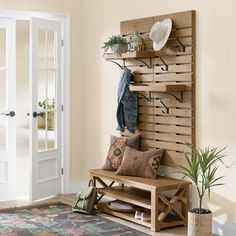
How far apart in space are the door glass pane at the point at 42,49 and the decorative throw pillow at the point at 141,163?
5.25ft

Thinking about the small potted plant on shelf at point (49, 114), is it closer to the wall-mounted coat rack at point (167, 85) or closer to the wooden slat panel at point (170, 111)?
the wall-mounted coat rack at point (167, 85)

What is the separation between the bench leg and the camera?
4836 mm

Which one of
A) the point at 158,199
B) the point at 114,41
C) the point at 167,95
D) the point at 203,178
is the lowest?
the point at 158,199

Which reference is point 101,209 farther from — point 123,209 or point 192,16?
point 192,16

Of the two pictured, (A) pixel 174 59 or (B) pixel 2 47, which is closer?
(A) pixel 174 59

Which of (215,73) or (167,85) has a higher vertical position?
(215,73)

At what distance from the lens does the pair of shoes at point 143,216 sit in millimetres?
5067

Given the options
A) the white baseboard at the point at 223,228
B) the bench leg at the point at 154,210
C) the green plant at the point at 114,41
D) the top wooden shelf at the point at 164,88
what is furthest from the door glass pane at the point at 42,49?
the white baseboard at the point at 223,228

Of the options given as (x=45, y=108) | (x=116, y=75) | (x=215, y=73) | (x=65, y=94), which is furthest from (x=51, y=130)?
(x=215, y=73)

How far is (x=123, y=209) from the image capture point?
5398 millimetres

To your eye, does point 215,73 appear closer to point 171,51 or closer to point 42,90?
point 171,51

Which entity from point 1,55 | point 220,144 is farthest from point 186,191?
point 1,55

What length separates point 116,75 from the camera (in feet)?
20.1

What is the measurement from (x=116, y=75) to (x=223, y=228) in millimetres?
2195
